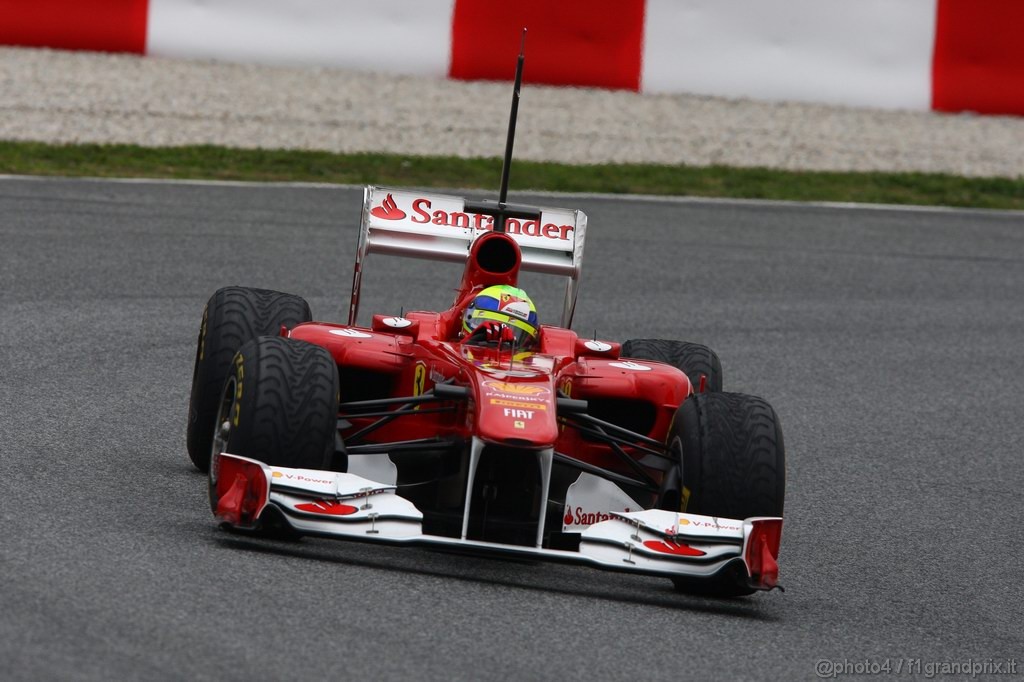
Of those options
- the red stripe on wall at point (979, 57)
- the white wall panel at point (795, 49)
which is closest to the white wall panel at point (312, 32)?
the white wall panel at point (795, 49)

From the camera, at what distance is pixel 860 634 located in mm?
6195

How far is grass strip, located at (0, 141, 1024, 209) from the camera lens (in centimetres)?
1495

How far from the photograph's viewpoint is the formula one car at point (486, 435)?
630cm

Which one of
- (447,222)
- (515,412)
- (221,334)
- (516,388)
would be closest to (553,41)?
(447,222)

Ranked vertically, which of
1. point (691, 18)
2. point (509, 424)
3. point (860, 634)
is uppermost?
point (691, 18)

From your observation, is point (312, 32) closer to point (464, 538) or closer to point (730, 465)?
point (730, 465)

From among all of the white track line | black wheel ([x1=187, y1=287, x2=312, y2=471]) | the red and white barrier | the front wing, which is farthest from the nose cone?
the red and white barrier

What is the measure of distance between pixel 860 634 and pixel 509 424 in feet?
4.82

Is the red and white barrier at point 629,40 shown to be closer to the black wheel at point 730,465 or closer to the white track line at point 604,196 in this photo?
the white track line at point 604,196

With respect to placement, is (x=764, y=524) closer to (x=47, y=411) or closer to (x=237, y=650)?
(x=237, y=650)

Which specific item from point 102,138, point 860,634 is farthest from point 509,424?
point 102,138

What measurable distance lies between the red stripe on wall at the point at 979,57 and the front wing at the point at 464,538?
12.2 meters

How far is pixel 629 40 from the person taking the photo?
17.4 m

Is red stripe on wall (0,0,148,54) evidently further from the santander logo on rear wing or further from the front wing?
the front wing
